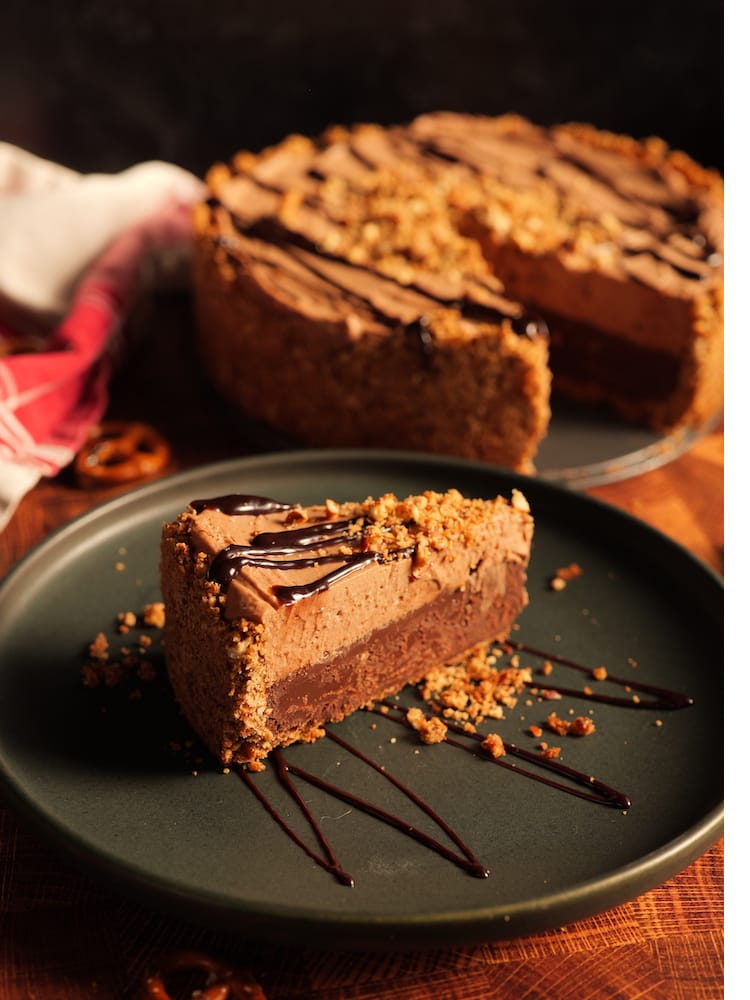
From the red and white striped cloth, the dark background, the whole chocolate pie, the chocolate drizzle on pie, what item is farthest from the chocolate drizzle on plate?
the dark background

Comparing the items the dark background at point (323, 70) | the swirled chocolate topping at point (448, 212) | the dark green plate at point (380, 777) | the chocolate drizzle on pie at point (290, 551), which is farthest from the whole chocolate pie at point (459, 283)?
the chocolate drizzle on pie at point (290, 551)

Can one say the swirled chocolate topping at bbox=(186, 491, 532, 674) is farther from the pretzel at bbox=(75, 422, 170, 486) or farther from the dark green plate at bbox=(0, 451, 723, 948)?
the pretzel at bbox=(75, 422, 170, 486)

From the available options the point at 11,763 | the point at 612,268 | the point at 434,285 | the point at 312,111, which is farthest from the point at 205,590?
the point at 312,111

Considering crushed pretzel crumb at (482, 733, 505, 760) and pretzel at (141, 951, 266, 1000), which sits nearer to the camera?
pretzel at (141, 951, 266, 1000)

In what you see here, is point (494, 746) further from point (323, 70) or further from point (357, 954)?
point (323, 70)

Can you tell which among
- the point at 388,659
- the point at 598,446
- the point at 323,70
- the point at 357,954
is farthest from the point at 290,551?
the point at 323,70

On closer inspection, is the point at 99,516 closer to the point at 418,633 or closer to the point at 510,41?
the point at 418,633
